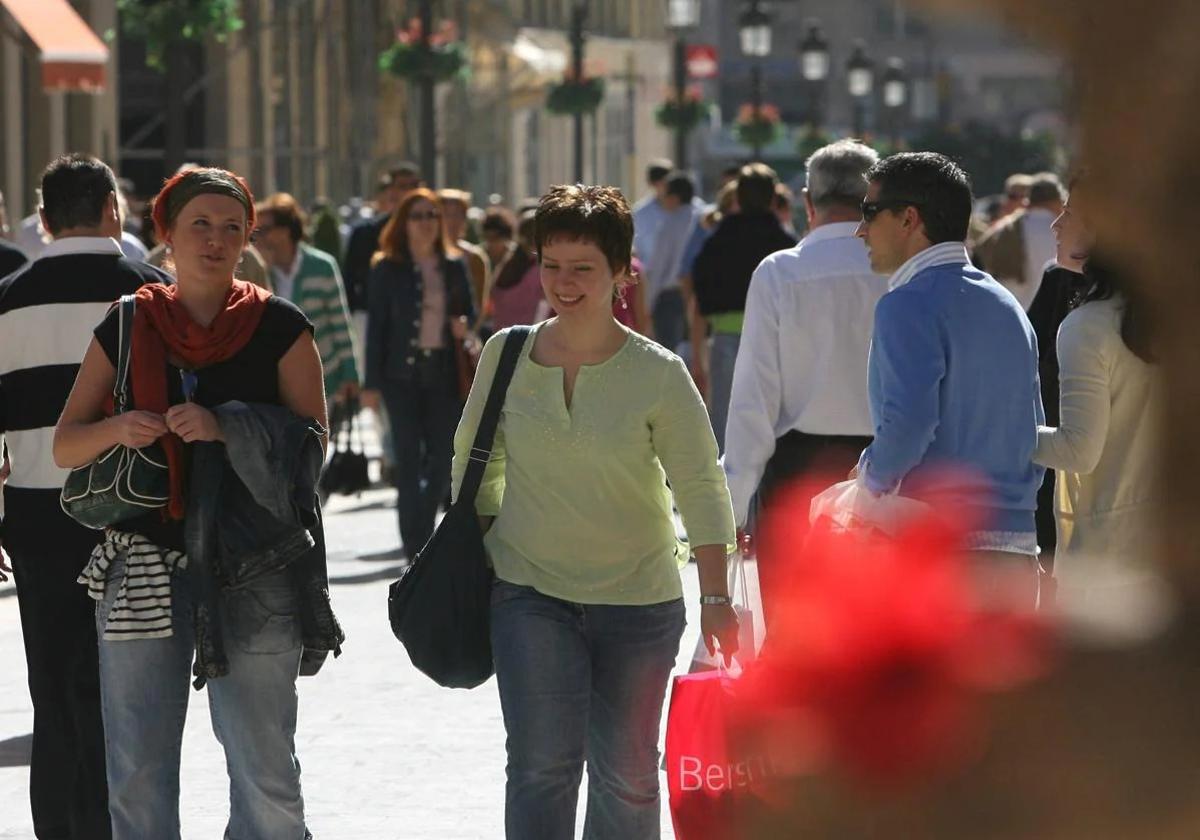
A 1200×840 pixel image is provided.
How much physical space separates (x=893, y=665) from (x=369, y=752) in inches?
265

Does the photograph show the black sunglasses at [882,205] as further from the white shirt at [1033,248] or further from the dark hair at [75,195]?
the white shirt at [1033,248]

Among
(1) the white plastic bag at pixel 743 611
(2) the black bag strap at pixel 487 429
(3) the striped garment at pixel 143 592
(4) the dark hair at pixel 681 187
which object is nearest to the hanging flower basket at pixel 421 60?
(4) the dark hair at pixel 681 187

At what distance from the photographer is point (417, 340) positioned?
11938 mm

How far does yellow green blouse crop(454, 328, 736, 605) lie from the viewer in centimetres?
477

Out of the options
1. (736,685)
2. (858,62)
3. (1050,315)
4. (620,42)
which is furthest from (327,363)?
(620,42)

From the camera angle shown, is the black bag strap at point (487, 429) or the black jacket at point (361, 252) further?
the black jacket at point (361, 252)

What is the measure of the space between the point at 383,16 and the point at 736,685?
36166 millimetres

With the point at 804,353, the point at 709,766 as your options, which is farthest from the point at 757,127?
the point at 709,766

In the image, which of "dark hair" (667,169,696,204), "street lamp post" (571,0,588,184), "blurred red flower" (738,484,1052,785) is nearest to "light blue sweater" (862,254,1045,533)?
"blurred red flower" (738,484,1052,785)

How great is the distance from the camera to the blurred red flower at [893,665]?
880mm

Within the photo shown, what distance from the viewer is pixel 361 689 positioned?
8758mm

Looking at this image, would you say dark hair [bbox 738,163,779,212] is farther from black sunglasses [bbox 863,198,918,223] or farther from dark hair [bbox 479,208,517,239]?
black sunglasses [bbox 863,198,918,223]

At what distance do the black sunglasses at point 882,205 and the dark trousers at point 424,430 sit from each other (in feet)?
22.8

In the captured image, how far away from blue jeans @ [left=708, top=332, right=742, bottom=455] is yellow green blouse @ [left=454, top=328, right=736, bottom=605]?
8129mm
